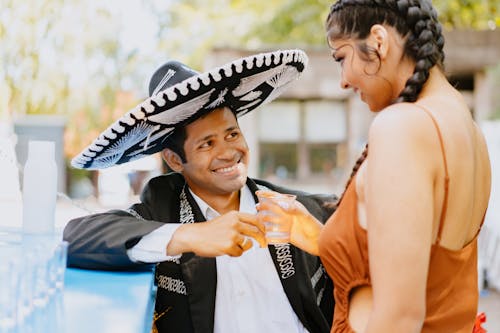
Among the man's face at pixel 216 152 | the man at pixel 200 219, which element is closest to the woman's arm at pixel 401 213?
the man at pixel 200 219

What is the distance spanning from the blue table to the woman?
50 centimetres

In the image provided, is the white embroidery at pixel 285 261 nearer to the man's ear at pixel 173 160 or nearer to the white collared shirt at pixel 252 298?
the white collared shirt at pixel 252 298

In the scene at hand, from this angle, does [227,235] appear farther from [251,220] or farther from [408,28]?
[408,28]

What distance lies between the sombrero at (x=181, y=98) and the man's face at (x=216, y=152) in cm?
5

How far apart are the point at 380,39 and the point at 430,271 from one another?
1.75 ft

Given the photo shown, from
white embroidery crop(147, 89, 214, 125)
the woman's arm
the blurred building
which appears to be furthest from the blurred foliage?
the woman's arm

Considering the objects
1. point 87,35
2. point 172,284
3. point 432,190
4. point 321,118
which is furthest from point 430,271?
point 87,35

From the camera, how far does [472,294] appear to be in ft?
5.86

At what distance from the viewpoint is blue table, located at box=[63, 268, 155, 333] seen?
5.56ft

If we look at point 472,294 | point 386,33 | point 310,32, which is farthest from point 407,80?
point 310,32

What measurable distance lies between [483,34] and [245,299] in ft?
37.5

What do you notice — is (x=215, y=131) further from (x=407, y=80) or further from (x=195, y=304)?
(x=407, y=80)

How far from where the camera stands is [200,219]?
8.79ft

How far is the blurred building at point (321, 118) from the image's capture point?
12.9m
